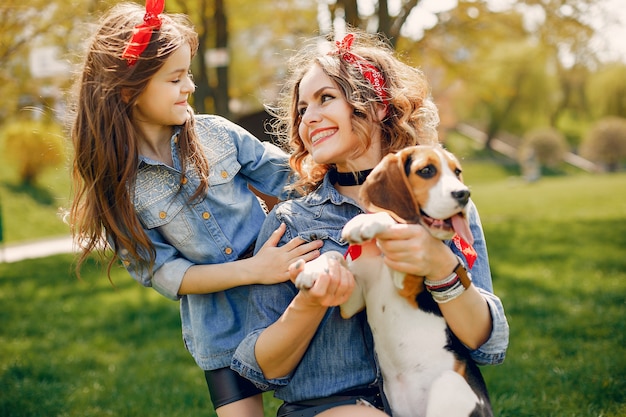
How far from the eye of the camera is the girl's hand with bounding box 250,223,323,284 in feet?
8.14

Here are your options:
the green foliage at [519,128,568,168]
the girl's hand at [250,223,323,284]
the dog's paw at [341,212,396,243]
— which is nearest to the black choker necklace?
the girl's hand at [250,223,323,284]

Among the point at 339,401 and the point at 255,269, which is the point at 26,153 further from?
the point at 339,401

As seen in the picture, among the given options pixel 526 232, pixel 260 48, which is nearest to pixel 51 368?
pixel 526 232

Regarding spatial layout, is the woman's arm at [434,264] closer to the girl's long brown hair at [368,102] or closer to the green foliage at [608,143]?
the girl's long brown hair at [368,102]

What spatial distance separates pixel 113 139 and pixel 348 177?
1027 millimetres

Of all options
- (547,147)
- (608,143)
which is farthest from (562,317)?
(547,147)

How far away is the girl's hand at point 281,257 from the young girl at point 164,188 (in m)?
0.02

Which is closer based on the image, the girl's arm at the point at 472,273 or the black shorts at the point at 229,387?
the girl's arm at the point at 472,273

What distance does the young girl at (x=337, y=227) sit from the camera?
7.58ft

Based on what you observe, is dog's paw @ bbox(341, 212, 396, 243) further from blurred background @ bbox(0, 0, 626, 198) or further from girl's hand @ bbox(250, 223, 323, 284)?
blurred background @ bbox(0, 0, 626, 198)

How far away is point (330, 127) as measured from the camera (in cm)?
255

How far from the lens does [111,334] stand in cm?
670

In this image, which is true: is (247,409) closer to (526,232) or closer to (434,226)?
(434,226)

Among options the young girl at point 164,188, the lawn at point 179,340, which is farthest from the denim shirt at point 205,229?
the lawn at point 179,340
